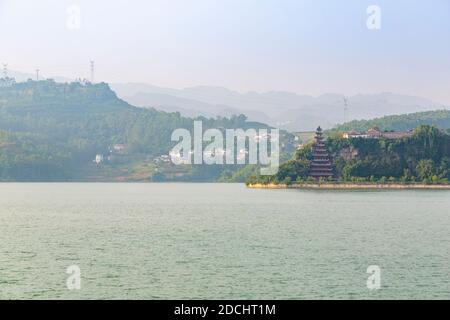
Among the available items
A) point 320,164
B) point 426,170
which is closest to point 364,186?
point 320,164

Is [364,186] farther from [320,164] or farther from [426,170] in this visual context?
[426,170]

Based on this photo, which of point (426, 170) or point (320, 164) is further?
point (320, 164)

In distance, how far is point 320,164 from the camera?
192 metres

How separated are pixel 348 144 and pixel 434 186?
73.4 feet

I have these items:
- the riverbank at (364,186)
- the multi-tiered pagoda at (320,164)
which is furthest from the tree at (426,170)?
the multi-tiered pagoda at (320,164)

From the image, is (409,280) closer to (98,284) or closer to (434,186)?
(98,284)

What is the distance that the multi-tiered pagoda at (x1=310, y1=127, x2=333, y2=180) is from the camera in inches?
7515

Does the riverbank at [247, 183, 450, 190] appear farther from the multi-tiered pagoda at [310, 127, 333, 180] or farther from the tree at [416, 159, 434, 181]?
the multi-tiered pagoda at [310, 127, 333, 180]

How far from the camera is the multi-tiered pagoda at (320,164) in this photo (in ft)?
626

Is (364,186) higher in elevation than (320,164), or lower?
lower

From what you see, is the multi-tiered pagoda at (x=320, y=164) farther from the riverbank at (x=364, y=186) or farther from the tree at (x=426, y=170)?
the tree at (x=426, y=170)

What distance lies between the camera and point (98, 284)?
132 ft

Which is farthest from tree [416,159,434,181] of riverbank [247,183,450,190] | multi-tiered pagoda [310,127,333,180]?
multi-tiered pagoda [310,127,333,180]
